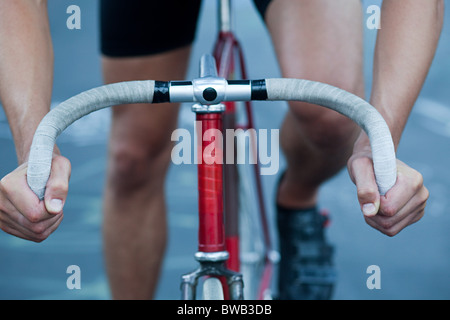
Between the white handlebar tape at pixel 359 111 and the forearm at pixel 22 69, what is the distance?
25 cm

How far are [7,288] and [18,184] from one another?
1278 mm

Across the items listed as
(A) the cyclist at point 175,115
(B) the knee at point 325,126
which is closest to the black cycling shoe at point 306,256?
(A) the cyclist at point 175,115

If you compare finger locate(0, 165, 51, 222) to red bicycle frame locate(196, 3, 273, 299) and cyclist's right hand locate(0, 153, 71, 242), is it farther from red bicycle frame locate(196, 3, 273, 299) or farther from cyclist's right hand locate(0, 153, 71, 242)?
red bicycle frame locate(196, 3, 273, 299)

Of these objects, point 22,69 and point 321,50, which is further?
point 321,50

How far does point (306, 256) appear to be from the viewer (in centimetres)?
118

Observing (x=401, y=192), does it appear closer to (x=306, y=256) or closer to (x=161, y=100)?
(x=161, y=100)

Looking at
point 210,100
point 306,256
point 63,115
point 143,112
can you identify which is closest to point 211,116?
point 210,100

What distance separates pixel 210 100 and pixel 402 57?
8.6 inches

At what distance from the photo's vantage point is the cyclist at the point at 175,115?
20.5 inches

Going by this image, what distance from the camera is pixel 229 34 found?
105cm

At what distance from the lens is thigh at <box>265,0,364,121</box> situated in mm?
896

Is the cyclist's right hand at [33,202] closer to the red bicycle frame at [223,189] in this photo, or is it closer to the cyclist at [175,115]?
the cyclist at [175,115]

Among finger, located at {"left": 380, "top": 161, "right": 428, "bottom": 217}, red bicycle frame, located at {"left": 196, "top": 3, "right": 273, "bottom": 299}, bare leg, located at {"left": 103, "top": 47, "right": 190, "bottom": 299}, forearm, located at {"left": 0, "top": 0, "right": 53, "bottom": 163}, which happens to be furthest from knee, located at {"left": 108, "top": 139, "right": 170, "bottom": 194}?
finger, located at {"left": 380, "top": 161, "right": 428, "bottom": 217}

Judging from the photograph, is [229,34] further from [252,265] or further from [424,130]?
[424,130]
